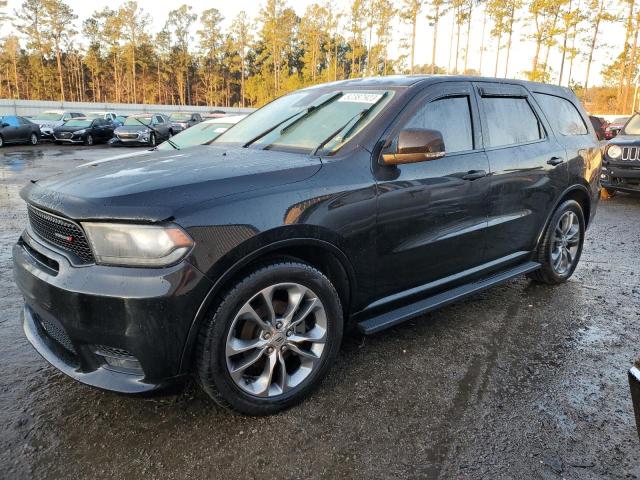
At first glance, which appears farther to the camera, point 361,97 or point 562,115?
point 562,115

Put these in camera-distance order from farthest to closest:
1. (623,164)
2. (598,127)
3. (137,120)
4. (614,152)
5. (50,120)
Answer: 1. (50,120)
2. (137,120)
3. (614,152)
4. (623,164)
5. (598,127)

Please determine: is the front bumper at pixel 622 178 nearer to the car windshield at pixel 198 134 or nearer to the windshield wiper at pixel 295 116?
the car windshield at pixel 198 134

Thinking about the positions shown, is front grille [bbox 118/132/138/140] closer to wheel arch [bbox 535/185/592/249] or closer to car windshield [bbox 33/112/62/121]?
car windshield [bbox 33/112/62/121]

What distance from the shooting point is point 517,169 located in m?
3.81

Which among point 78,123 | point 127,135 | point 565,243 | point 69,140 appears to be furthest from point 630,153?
point 78,123

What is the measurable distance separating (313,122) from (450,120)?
97 centimetres

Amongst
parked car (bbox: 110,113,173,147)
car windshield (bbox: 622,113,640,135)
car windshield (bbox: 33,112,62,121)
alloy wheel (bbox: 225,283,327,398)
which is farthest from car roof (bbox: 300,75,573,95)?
car windshield (bbox: 33,112,62,121)

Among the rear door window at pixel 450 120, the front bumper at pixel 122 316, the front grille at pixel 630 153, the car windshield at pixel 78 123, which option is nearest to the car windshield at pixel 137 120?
the car windshield at pixel 78 123

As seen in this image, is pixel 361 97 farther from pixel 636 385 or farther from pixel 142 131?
pixel 142 131

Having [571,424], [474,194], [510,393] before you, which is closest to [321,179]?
[474,194]

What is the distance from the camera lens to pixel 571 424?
2.60 metres

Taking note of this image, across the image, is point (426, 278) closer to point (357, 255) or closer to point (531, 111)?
point (357, 255)

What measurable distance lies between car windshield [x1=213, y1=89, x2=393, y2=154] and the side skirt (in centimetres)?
108

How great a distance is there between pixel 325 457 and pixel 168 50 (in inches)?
3104
